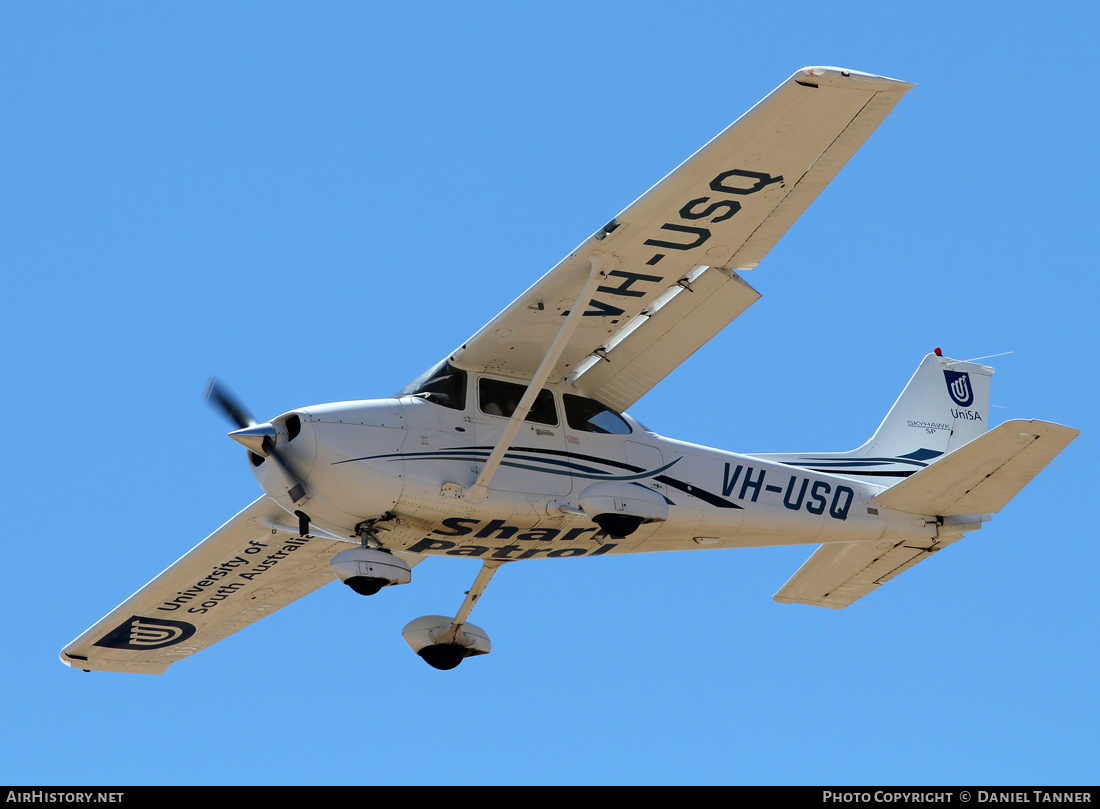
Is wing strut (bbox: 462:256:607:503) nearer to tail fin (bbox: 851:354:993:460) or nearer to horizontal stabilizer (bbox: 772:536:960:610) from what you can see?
horizontal stabilizer (bbox: 772:536:960:610)

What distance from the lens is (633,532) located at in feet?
39.9

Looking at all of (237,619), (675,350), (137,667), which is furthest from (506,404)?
(137,667)

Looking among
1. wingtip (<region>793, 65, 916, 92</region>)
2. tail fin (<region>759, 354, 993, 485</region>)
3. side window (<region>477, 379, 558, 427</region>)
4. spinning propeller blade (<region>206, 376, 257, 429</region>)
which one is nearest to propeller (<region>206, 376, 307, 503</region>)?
spinning propeller blade (<region>206, 376, 257, 429</region>)

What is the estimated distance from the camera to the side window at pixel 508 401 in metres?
12.2

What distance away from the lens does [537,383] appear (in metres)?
11.5

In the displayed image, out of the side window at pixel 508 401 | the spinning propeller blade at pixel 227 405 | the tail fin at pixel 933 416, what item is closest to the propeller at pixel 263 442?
the spinning propeller blade at pixel 227 405

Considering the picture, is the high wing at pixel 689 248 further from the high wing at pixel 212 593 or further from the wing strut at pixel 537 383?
the high wing at pixel 212 593

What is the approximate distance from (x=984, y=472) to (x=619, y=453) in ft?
11.6

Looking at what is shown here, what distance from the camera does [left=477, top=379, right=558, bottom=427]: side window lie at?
40.0ft

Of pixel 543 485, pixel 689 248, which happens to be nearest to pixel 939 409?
pixel 689 248

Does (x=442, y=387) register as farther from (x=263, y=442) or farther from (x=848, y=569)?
(x=848, y=569)

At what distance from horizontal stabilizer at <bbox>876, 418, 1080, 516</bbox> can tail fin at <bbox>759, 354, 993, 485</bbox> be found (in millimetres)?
1181

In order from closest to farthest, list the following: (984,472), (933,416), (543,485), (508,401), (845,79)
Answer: (845,79) < (543,485) < (508,401) < (984,472) < (933,416)
